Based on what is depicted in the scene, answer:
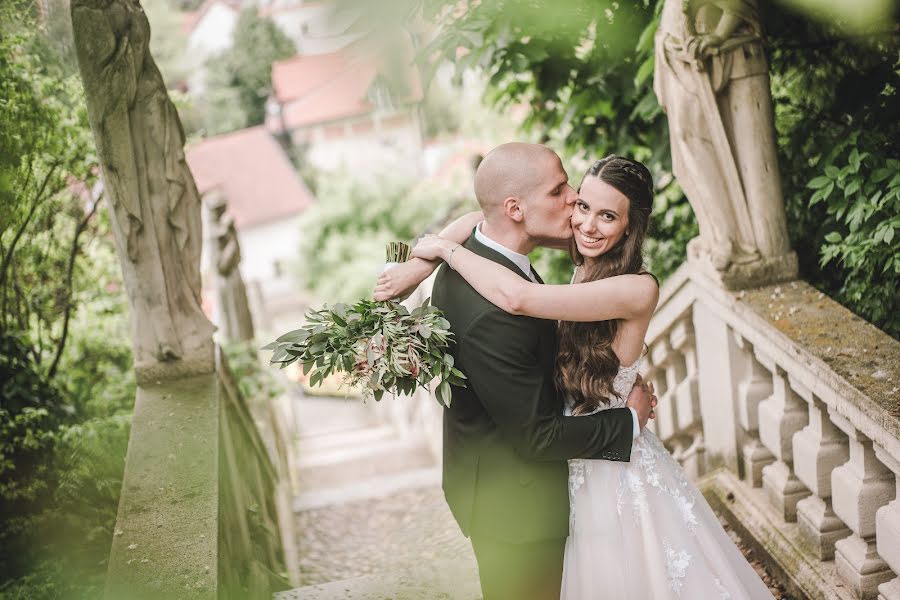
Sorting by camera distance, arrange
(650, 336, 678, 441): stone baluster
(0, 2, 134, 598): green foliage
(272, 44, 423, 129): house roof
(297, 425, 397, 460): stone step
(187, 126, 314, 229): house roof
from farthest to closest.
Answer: (187, 126, 314, 229): house roof → (297, 425, 397, 460): stone step → (650, 336, 678, 441): stone baluster → (0, 2, 134, 598): green foliage → (272, 44, 423, 129): house roof

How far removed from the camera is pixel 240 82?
106 feet

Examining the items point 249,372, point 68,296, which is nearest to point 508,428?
point 68,296

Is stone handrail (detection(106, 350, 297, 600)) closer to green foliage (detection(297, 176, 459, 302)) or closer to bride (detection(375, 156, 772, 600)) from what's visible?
bride (detection(375, 156, 772, 600))

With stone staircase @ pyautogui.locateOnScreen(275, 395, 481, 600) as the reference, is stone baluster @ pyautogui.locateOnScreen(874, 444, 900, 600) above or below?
above

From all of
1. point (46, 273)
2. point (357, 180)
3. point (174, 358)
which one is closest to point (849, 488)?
point (174, 358)

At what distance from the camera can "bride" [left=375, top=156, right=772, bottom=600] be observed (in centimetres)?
255

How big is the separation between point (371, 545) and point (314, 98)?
17.9ft

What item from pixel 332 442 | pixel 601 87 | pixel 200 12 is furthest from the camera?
pixel 200 12

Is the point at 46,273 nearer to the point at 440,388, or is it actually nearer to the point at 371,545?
the point at 371,545

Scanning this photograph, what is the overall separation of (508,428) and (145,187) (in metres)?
2.11

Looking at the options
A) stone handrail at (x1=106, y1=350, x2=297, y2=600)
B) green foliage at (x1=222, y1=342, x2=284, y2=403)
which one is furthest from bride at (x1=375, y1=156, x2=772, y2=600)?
green foliage at (x1=222, y1=342, x2=284, y2=403)

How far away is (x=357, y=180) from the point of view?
30.7 m

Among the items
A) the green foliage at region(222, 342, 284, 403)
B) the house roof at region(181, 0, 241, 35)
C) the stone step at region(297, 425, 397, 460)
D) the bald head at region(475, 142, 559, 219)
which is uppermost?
the house roof at region(181, 0, 241, 35)

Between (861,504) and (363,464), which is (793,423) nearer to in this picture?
(861,504)
